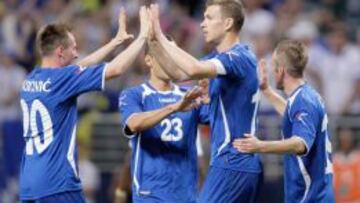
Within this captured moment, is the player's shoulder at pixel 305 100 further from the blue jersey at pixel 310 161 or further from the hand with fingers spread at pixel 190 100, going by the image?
the hand with fingers spread at pixel 190 100

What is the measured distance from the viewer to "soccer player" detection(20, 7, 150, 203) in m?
12.5

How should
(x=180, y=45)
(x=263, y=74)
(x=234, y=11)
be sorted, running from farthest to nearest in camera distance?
(x=180, y=45) → (x=263, y=74) → (x=234, y=11)

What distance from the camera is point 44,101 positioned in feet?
41.4

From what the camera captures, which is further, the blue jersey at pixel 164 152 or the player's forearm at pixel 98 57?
the player's forearm at pixel 98 57

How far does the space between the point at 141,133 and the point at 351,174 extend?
604 cm

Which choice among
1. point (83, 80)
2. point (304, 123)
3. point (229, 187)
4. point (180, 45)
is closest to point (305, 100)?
point (304, 123)

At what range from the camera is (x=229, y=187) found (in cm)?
1254

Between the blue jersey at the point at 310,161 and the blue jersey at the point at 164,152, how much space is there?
2.97ft

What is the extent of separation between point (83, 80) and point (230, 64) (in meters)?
1.30

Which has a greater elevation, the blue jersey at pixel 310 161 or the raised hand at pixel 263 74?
the raised hand at pixel 263 74

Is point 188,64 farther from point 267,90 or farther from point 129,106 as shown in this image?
point 267,90

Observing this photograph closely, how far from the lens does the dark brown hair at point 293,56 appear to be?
12773mm

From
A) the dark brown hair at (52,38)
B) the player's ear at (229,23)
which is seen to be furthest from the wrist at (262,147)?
the dark brown hair at (52,38)

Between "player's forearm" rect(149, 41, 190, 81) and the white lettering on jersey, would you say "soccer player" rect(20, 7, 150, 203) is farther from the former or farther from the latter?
"player's forearm" rect(149, 41, 190, 81)
